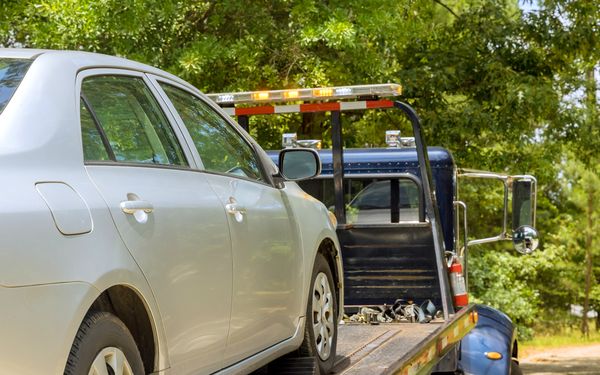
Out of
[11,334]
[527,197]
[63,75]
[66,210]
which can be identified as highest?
[63,75]

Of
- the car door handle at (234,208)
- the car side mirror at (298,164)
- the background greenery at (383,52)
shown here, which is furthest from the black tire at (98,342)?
the background greenery at (383,52)

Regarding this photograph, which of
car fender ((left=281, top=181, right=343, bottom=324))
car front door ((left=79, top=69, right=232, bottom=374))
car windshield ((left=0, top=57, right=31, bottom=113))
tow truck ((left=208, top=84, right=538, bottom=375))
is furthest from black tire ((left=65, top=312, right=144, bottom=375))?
tow truck ((left=208, top=84, right=538, bottom=375))

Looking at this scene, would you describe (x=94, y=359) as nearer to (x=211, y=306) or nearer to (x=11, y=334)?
(x=11, y=334)

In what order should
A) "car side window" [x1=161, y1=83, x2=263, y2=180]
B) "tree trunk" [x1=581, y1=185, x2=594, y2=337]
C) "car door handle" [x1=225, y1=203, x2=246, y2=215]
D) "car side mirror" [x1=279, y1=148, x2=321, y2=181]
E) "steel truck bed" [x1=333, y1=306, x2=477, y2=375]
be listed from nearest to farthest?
1. "car door handle" [x1=225, y1=203, x2=246, y2=215]
2. "car side window" [x1=161, y1=83, x2=263, y2=180]
3. "steel truck bed" [x1=333, y1=306, x2=477, y2=375]
4. "car side mirror" [x1=279, y1=148, x2=321, y2=181]
5. "tree trunk" [x1=581, y1=185, x2=594, y2=337]

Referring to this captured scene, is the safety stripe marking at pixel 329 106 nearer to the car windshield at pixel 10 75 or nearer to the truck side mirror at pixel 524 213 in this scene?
the truck side mirror at pixel 524 213

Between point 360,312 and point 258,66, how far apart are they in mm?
6099

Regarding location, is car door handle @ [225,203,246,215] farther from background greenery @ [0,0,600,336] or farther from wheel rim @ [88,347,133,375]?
background greenery @ [0,0,600,336]

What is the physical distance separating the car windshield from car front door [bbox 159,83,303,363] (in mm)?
891

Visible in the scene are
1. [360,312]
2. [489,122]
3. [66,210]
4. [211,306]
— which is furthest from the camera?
[489,122]

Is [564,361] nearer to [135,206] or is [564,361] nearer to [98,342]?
[135,206]

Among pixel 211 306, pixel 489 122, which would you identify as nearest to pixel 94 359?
pixel 211 306

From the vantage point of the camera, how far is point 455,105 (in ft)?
49.5

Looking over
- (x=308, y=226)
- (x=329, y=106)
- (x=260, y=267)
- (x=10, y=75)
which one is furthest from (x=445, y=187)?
(x=10, y=75)

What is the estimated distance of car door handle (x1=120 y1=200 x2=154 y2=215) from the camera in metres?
3.37
